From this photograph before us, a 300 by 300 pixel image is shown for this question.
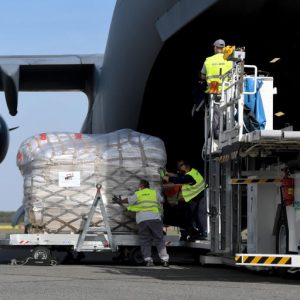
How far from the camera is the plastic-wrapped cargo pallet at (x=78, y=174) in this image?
13359 mm

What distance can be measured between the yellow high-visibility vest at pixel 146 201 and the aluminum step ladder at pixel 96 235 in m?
0.55

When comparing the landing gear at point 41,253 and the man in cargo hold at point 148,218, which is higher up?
the man in cargo hold at point 148,218

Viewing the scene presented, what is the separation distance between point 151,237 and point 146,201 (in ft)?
1.94

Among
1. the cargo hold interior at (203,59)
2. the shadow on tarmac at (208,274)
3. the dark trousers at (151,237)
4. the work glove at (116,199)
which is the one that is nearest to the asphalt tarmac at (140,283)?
the shadow on tarmac at (208,274)

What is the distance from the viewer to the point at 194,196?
13.9 metres

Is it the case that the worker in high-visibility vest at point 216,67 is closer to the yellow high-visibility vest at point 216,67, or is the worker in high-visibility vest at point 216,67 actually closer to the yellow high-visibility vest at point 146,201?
the yellow high-visibility vest at point 216,67

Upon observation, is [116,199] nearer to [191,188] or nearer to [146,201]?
[146,201]

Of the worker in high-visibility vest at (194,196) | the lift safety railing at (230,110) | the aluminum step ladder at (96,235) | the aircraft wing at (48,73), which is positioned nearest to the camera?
the lift safety railing at (230,110)

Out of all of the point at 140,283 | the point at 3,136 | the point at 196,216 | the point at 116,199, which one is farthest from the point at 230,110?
the point at 3,136

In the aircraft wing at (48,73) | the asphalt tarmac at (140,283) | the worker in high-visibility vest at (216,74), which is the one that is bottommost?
the asphalt tarmac at (140,283)

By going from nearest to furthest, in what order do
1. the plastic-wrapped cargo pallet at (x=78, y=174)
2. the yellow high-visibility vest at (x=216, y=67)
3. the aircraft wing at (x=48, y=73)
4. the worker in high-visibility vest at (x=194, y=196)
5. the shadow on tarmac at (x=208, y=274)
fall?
1. the shadow on tarmac at (x=208, y=274)
2. the yellow high-visibility vest at (x=216, y=67)
3. the plastic-wrapped cargo pallet at (x=78, y=174)
4. the worker in high-visibility vest at (x=194, y=196)
5. the aircraft wing at (x=48, y=73)

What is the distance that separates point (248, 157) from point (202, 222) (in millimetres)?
3280

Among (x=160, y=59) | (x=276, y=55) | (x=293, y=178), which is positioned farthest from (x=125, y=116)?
(x=293, y=178)

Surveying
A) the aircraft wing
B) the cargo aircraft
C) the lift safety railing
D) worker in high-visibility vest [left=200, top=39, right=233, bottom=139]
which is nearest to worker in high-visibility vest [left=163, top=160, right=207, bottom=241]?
the cargo aircraft
